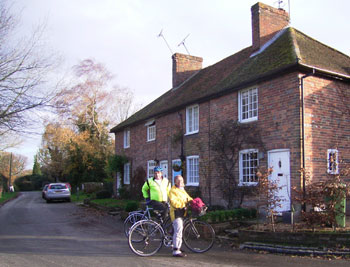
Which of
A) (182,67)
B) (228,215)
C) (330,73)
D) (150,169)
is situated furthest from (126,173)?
(330,73)

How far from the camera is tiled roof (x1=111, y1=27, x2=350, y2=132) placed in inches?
484

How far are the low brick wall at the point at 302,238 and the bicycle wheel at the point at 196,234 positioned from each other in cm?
144

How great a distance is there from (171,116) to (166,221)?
11.0 m

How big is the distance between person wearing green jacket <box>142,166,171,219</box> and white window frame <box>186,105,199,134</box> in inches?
312

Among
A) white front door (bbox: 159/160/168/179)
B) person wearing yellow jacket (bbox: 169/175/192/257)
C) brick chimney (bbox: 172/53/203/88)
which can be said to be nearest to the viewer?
person wearing yellow jacket (bbox: 169/175/192/257)

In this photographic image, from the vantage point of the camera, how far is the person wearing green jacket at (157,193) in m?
8.33

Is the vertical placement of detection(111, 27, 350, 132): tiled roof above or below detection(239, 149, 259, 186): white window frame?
above

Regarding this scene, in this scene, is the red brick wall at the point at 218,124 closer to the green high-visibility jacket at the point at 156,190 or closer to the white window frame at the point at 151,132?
the white window frame at the point at 151,132

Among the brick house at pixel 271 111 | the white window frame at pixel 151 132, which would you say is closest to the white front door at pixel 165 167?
the brick house at pixel 271 111

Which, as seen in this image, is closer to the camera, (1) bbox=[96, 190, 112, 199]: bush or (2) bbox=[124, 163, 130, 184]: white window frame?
(2) bbox=[124, 163, 130, 184]: white window frame

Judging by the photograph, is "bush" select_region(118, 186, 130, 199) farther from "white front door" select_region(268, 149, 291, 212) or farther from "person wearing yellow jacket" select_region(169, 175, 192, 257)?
"person wearing yellow jacket" select_region(169, 175, 192, 257)

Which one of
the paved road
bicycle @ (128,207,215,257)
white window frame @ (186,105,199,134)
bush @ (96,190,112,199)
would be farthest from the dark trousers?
bush @ (96,190,112,199)

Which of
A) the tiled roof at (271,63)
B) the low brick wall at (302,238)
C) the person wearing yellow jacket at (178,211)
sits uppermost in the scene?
the tiled roof at (271,63)

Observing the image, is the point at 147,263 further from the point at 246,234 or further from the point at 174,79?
the point at 174,79
